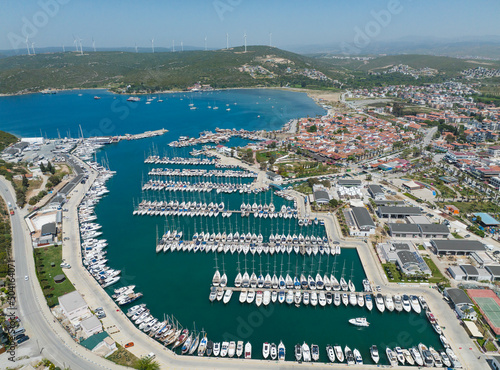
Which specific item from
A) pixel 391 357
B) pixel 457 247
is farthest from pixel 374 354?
pixel 457 247

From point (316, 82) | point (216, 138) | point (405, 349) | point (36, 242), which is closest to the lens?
point (405, 349)

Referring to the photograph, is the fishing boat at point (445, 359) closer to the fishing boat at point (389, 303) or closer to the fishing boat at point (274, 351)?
the fishing boat at point (389, 303)

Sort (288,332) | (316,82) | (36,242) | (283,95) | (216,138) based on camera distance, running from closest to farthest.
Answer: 1. (288,332)
2. (36,242)
3. (216,138)
4. (283,95)
5. (316,82)

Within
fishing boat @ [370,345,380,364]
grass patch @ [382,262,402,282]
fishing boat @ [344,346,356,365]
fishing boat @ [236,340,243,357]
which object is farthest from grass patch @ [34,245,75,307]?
grass patch @ [382,262,402,282]

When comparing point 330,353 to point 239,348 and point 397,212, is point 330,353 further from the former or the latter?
point 397,212

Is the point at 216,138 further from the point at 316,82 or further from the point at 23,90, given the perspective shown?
the point at 23,90

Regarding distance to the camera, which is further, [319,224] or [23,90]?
[23,90]

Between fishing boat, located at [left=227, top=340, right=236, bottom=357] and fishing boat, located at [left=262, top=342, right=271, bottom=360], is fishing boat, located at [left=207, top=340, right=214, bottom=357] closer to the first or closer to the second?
fishing boat, located at [left=227, top=340, right=236, bottom=357]

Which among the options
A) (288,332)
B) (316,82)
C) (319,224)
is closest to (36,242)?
(288,332)
